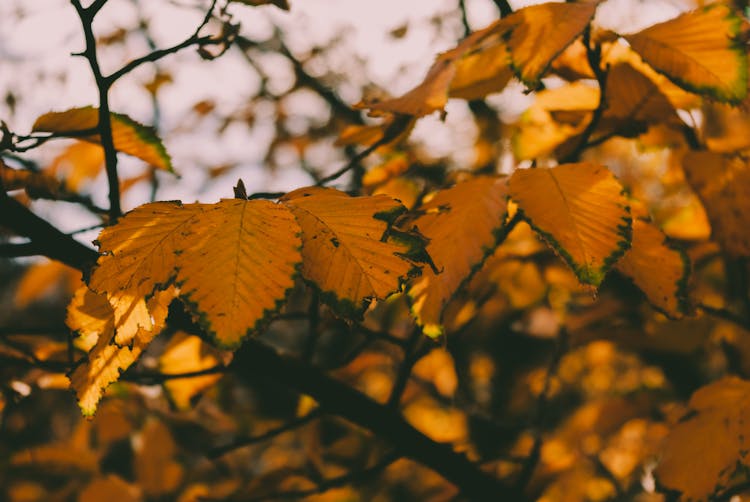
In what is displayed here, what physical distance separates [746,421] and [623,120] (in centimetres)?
30

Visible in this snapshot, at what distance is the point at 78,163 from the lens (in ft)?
3.28

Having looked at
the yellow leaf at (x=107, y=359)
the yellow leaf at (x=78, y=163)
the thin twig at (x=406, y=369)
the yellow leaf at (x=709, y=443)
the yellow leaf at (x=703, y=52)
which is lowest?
the yellow leaf at (x=709, y=443)

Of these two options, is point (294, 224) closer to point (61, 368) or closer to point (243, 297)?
point (243, 297)

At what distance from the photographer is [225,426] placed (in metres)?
1.40

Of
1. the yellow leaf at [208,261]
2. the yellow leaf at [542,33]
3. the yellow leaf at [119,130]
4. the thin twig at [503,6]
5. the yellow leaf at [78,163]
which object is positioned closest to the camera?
the yellow leaf at [208,261]

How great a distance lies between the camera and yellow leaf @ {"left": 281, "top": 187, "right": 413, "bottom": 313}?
1.12 ft

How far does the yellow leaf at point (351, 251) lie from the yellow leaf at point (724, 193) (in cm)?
38

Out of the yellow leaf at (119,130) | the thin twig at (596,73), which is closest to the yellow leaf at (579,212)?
the thin twig at (596,73)

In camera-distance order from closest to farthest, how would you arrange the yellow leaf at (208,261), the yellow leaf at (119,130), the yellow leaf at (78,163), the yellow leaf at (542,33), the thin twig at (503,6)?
the yellow leaf at (208,261), the yellow leaf at (542,33), the yellow leaf at (119,130), the thin twig at (503,6), the yellow leaf at (78,163)

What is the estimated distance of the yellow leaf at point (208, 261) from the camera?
32 cm

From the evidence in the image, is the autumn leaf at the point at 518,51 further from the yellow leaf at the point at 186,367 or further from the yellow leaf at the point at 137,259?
the yellow leaf at the point at 186,367

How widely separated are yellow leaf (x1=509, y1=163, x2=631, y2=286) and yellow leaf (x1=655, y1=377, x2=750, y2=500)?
0.24 meters

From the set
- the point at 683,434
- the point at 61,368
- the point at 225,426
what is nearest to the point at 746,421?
the point at 683,434

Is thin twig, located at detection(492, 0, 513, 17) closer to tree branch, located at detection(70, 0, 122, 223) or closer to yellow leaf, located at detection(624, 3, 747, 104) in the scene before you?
yellow leaf, located at detection(624, 3, 747, 104)
